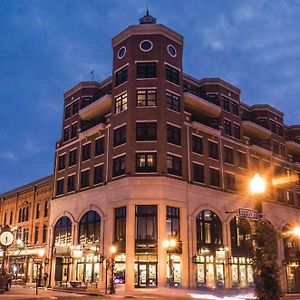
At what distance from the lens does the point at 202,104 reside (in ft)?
174

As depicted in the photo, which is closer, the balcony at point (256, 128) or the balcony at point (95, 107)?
the balcony at point (95, 107)

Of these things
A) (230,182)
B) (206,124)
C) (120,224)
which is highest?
(206,124)

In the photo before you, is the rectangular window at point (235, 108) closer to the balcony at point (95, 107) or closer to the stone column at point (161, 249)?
the balcony at point (95, 107)

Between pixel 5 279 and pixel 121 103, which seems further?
pixel 121 103

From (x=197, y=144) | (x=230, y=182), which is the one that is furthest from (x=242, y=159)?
(x=197, y=144)

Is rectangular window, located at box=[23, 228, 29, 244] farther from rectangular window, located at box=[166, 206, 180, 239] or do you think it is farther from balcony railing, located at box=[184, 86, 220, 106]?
balcony railing, located at box=[184, 86, 220, 106]

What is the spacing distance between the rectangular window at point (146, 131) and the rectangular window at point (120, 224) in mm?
7995

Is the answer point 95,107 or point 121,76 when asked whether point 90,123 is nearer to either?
point 95,107

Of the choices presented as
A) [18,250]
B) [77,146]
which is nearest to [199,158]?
[77,146]

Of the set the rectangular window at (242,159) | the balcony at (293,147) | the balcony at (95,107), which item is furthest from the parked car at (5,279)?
the balcony at (293,147)

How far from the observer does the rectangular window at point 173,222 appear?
44.8 m

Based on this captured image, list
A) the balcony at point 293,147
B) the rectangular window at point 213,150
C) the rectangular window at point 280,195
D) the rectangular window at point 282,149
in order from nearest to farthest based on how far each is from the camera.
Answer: the rectangular window at point 213,150 < the rectangular window at point 280,195 < the rectangular window at point 282,149 < the balcony at point 293,147

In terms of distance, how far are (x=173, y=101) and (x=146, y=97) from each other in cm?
331

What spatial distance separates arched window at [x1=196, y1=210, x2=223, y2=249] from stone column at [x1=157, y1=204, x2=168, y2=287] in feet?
19.7
